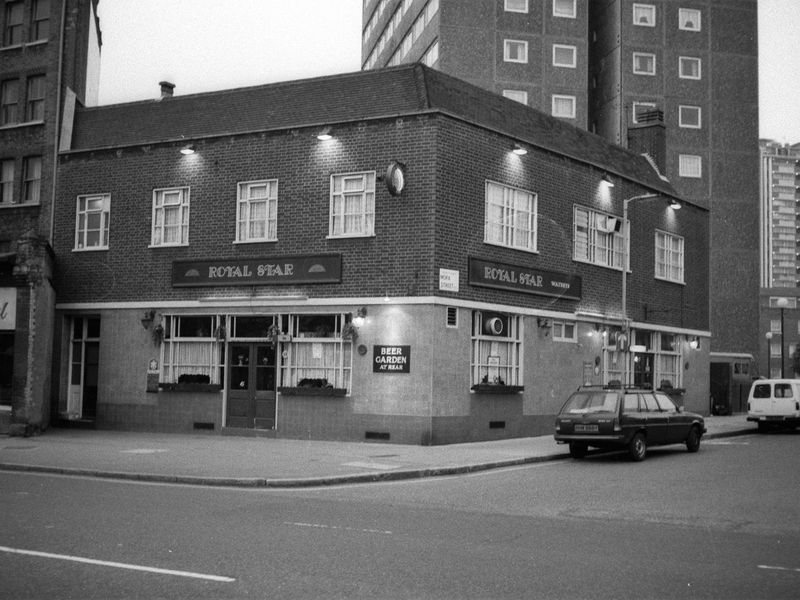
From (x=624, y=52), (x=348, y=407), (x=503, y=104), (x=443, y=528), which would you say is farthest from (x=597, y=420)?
(x=624, y=52)

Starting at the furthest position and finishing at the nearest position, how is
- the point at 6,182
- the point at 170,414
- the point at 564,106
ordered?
the point at 564,106, the point at 6,182, the point at 170,414

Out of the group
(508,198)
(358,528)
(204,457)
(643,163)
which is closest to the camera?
(358,528)

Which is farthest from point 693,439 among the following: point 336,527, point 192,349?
point 336,527

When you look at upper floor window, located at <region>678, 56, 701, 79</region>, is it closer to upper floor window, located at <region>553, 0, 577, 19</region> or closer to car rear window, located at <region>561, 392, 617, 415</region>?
upper floor window, located at <region>553, 0, 577, 19</region>

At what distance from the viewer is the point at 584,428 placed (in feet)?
63.2

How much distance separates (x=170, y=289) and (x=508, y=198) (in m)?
9.70

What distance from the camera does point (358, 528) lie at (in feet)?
33.7

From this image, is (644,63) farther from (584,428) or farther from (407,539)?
(407,539)

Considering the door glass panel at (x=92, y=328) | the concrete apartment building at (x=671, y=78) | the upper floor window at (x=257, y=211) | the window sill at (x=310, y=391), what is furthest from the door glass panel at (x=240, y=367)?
the concrete apartment building at (x=671, y=78)

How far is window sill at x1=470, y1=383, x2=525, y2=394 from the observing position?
2333cm

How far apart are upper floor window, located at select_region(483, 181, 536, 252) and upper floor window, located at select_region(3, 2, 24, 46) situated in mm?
16264

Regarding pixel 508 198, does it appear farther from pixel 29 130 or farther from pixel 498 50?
pixel 498 50

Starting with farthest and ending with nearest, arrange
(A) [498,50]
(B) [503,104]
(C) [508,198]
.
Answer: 1. (A) [498,50]
2. (B) [503,104]
3. (C) [508,198]

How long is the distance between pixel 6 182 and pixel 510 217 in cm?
1586
